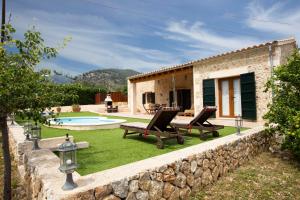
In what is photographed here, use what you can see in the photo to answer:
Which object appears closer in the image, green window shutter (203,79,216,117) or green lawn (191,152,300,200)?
green lawn (191,152,300,200)

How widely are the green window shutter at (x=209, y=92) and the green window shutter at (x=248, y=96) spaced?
1735 mm

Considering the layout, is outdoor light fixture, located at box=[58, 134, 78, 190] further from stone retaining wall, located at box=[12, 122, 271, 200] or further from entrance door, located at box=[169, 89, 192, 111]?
entrance door, located at box=[169, 89, 192, 111]

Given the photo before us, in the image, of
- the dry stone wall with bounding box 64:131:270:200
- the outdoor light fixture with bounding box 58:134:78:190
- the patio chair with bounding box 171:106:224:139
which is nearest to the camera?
the outdoor light fixture with bounding box 58:134:78:190

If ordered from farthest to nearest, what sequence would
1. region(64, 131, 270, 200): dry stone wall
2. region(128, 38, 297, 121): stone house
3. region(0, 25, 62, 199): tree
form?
region(128, 38, 297, 121): stone house
region(0, 25, 62, 199): tree
region(64, 131, 270, 200): dry stone wall

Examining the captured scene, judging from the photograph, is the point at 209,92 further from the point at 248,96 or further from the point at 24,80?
the point at 24,80

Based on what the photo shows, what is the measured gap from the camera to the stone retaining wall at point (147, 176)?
313 centimetres

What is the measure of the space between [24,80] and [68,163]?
1.83 m

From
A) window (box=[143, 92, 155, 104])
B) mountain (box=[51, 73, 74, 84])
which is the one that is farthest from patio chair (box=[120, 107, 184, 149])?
window (box=[143, 92, 155, 104])

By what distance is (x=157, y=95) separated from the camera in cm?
2034

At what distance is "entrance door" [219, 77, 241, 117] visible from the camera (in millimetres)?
11930

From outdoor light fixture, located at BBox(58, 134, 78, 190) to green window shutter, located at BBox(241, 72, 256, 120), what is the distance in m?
9.84

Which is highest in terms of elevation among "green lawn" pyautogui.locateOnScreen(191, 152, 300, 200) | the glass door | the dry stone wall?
the glass door

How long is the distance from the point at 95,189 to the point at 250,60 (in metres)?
10.3

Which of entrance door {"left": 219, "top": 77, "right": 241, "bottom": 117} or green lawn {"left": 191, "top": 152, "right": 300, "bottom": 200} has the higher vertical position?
entrance door {"left": 219, "top": 77, "right": 241, "bottom": 117}
